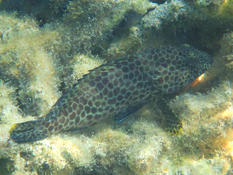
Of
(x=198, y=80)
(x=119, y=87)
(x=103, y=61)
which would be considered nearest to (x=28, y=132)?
(x=119, y=87)

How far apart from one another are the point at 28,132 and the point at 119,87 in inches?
80.7

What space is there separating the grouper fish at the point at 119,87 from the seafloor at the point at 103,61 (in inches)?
8.5

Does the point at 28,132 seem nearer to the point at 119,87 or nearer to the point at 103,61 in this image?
the point at 119,87

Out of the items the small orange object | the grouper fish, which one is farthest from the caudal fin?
the small orange object

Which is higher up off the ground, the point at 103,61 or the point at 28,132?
the point at 103,61

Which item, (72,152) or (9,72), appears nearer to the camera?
(72,152)

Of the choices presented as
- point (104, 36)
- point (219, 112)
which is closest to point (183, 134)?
point (219, 112)

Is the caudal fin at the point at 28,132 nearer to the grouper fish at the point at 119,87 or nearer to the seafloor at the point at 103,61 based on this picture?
the grouper fish at the point at 119,87

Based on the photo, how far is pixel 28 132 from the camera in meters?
3.77

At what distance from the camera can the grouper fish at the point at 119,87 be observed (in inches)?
159

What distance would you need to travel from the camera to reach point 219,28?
14.6 ft

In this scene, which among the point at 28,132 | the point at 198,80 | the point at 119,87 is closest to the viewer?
the point at 28,132

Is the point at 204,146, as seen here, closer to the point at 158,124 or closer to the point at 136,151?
the point at 158,124

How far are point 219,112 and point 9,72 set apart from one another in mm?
4485
